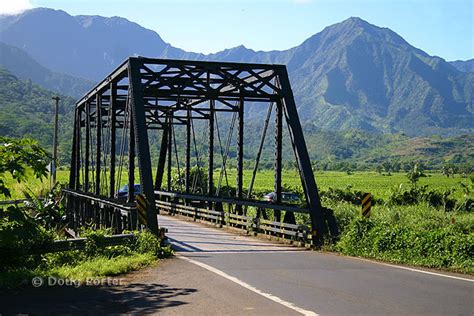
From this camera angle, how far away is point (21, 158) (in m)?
10.2

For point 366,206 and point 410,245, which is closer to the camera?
point 410,245

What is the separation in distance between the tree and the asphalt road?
3.82 m

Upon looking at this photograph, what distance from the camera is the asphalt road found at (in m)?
8.48

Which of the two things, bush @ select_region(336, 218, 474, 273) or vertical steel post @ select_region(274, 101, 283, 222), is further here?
vertical steel post @ select_region(274, 101, 283, 222)

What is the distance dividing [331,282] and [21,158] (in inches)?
225

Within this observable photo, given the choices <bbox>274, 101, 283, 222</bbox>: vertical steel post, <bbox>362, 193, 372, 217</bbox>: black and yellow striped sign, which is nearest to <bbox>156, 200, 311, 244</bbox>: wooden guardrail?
<bbox>274, 101, 283, 222</bbox>: vertical steel post

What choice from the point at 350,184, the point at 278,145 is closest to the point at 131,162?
the point at 278,145

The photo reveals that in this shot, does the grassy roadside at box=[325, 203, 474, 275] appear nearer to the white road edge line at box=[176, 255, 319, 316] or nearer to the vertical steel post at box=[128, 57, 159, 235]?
the white road edge line at box=[176, 255, 319, 316]

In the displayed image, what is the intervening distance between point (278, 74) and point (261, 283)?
9867mm

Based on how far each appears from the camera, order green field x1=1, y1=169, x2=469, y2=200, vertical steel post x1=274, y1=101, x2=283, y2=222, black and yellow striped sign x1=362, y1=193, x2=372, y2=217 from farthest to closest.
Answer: green field x1=1, y1=169, x2=469, y2=200
vertical steel post x1=274, y1=101, x2=283, y2=222
black and yellow striped sign x1=362, y1=193, x2=372, y2=217

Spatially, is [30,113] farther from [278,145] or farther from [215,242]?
[215,242]

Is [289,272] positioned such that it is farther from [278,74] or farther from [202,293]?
[278,74]

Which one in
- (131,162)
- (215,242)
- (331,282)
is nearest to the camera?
(331,282)

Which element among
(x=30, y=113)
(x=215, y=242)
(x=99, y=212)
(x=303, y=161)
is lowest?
(x=215, y=242)
